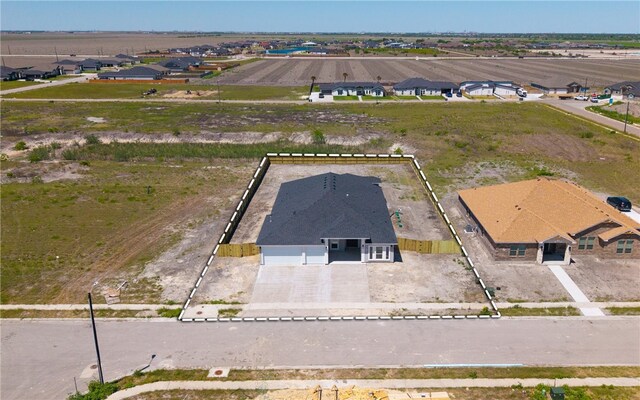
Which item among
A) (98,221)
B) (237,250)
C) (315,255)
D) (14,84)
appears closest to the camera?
(315,255)

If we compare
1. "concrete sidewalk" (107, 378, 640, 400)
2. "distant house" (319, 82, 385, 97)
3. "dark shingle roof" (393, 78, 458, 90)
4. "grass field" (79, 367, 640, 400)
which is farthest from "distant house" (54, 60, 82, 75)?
"concrete sidewalk" (107, 378, 640, 400)

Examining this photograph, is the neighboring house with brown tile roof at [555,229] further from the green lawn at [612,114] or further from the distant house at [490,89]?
the distant house at [490,89]

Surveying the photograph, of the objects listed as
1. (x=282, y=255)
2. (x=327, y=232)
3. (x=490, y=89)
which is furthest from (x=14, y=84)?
(x=327, y=232)

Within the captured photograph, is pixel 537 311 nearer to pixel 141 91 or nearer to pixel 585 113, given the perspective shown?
pixel 585 113

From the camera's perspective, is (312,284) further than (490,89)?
No

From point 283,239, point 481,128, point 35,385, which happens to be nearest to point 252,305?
point 283,239

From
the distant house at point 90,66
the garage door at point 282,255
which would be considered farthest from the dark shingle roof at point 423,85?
the distant house at point 90,66

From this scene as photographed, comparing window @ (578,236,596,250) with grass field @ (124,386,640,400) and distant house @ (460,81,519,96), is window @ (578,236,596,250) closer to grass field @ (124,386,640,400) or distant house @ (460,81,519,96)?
grass field @ (124,386,640,400)
